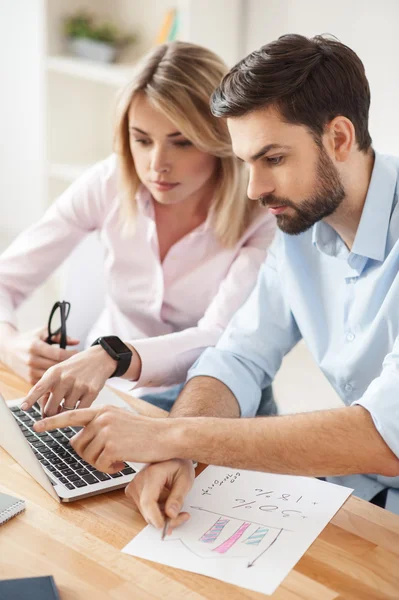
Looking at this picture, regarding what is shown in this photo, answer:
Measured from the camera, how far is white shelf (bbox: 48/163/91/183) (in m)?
3.53

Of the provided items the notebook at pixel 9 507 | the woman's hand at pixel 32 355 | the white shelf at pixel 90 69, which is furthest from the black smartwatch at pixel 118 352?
the white shelf at pixel 90 69

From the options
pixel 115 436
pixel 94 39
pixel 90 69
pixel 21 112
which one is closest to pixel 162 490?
pixel 115 436

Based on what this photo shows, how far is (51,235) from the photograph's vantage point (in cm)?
200

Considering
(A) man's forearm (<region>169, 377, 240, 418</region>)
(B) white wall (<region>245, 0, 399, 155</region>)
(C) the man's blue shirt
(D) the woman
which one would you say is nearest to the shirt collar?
(C) the man's blue shirt

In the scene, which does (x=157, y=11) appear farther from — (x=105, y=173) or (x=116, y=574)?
(x=116, y=574)

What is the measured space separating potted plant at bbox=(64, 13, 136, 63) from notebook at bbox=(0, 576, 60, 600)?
287 cm

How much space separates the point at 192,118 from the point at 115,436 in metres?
0.86

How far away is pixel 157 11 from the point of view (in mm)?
3473

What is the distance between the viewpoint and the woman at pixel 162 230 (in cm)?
177

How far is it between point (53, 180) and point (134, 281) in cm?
183

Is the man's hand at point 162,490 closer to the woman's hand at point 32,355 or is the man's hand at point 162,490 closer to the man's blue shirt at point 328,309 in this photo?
the man's blue shirt at point 328,309

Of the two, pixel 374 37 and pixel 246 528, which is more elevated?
pixel 374 37

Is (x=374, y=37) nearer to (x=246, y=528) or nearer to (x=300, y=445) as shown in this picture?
(x=300, y=445)

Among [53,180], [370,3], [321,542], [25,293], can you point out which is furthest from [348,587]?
[53,180]
